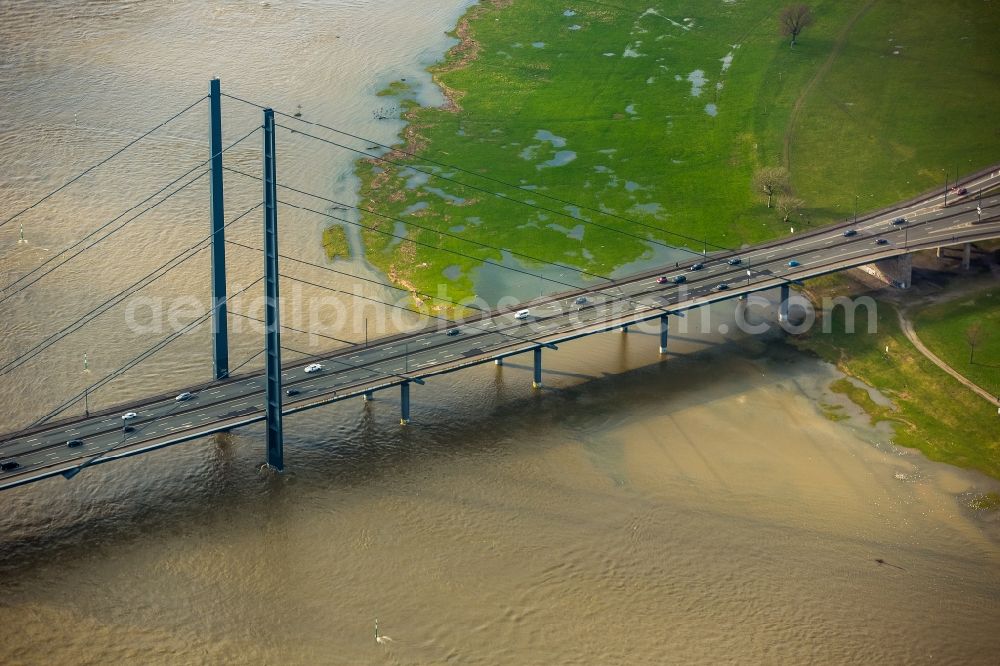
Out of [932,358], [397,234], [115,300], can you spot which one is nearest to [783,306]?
[932,358]

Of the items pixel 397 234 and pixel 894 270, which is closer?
pixel 894 270

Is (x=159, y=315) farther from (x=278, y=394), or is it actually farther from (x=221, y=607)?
(x=221, y=607)

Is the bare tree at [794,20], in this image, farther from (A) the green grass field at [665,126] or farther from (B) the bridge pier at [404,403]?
(B) the bridge pier at [404,403]

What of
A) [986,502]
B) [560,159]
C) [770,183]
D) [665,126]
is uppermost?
[665,126]

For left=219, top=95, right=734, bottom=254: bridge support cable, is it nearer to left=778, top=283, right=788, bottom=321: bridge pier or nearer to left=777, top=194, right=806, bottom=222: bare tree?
left=777, top=194, right=806, bottom=222: bare tree

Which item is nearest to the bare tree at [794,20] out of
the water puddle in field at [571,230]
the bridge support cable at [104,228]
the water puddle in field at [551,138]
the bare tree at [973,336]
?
the water puddle in field at [551,138]

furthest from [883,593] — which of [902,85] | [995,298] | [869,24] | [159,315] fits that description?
[869,24]

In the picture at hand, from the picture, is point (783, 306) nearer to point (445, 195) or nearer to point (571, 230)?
point (571, 230)
